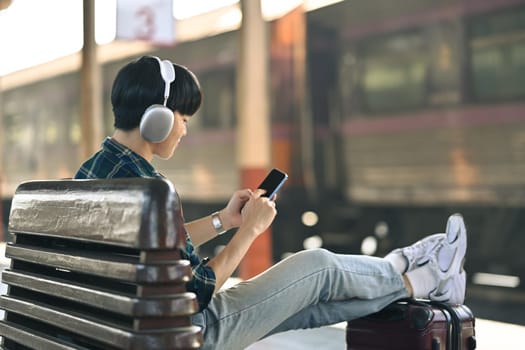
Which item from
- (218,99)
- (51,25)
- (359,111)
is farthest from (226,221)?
(51,25)

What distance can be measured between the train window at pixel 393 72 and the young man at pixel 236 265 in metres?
5.26

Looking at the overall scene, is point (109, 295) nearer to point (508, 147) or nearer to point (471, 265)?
point (508, 147)

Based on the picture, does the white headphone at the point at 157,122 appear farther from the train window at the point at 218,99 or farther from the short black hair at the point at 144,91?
the train window at the point at 218,99

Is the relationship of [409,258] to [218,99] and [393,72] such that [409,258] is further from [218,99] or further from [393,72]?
[218,99]

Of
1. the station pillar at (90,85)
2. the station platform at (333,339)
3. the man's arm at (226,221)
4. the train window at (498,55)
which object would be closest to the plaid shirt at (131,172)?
the man's arm at (226,221)

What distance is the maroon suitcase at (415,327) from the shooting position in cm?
213


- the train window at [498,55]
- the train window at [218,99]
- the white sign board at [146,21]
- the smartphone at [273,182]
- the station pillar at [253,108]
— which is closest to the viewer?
the smartphone at [273,182]

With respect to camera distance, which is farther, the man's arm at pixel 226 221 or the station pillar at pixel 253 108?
the station pillar at pixel 253 108

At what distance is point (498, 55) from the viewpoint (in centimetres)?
657

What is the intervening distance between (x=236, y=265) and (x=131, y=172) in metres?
0.30

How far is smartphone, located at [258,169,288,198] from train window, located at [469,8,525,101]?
16.3 feet

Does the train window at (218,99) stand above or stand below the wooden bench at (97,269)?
above

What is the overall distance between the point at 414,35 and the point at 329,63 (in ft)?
3.96

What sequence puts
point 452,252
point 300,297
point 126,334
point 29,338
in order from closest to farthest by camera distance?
point 126,334 → point 29,338 → point 300,297 → point 452,252
